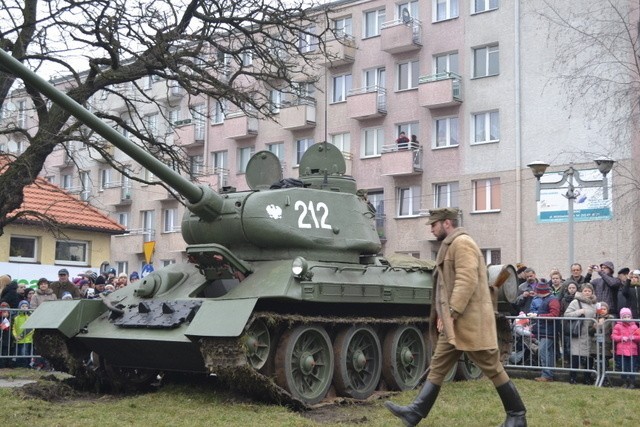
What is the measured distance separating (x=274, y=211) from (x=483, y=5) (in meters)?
22.2

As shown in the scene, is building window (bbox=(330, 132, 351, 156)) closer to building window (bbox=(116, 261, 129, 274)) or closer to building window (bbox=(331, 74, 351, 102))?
building window (bbox=(331, 74, 351, 102))

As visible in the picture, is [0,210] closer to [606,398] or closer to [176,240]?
[606,398]

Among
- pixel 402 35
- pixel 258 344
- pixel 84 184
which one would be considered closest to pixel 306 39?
pixel 402 35

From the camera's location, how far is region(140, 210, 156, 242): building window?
4353 cm

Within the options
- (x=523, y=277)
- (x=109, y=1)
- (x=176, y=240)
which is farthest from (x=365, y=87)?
(x=109, y=1)

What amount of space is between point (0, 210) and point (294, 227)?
5.46m

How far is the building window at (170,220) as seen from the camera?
140 feet

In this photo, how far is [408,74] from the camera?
114ft

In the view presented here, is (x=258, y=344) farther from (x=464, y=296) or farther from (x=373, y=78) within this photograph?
(x=373, y=78)

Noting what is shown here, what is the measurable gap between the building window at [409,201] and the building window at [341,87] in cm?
448

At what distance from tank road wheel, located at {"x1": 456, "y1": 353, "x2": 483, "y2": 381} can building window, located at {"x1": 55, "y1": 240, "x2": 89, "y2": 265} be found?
16.0m

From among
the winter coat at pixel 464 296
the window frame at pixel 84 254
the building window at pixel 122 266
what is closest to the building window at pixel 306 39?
the winter coat at pixel 464 296

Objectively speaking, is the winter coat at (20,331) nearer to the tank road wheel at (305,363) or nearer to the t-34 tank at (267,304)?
the t-34 tank at (267,304)

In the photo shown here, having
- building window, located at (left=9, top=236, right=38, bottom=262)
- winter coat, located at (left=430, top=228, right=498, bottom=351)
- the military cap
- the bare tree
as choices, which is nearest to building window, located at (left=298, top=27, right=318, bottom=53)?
the bare tree
